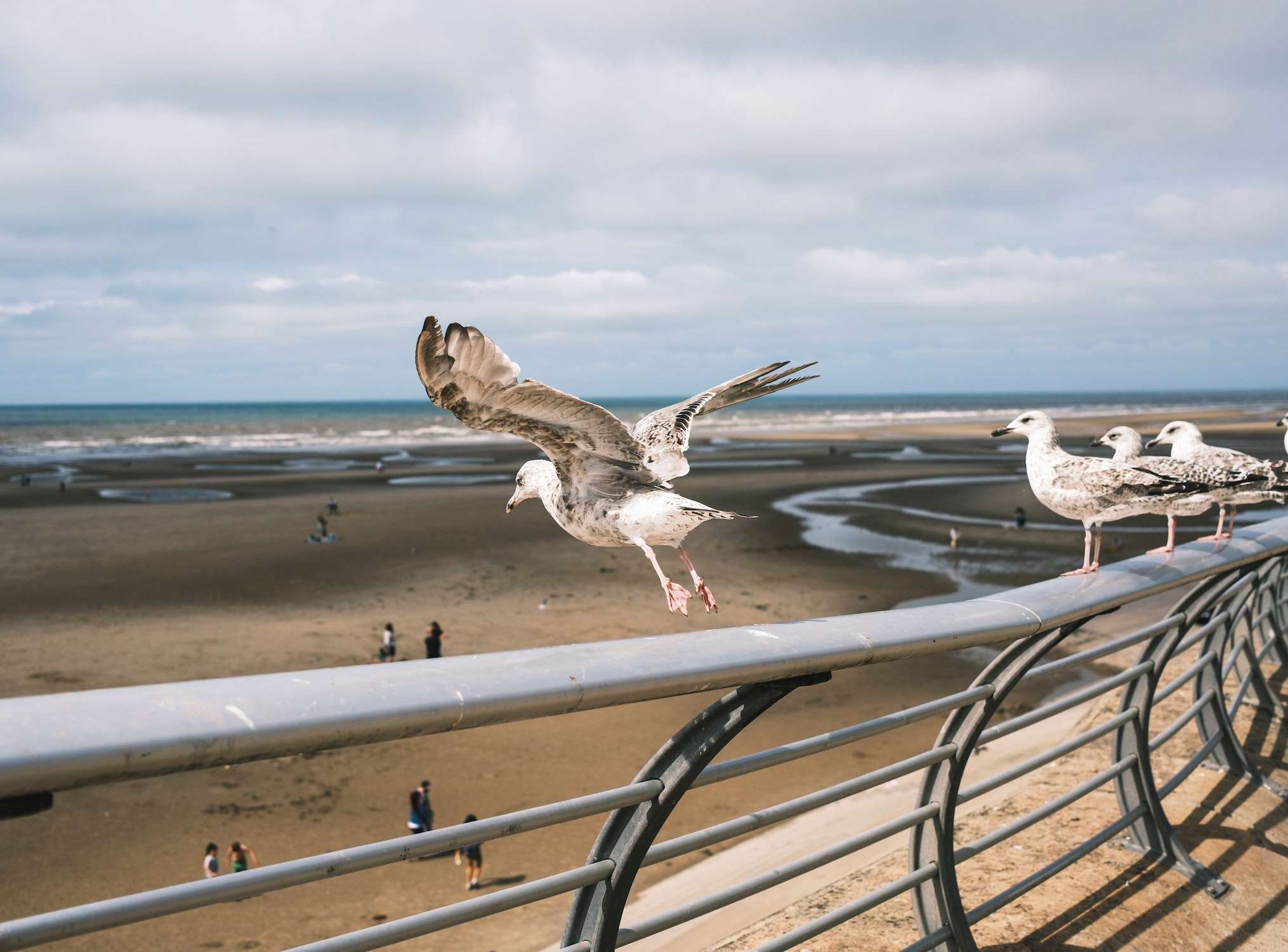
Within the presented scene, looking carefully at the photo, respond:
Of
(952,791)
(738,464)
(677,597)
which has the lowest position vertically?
(738,464)

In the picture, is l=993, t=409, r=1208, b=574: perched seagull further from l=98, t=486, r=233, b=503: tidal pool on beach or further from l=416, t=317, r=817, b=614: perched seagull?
l=98, t=486, r=233, b=503: tidal pool on beach

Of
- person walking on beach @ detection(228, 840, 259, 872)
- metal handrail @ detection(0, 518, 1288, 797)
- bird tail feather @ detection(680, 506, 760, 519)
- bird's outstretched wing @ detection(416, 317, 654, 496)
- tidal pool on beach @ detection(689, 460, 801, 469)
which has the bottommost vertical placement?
person walking on beach @ detection(228, 840, 259, 872)

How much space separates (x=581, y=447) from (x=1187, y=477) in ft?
10.3

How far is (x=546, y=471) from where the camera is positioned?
151 inches

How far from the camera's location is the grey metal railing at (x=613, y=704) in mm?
1126

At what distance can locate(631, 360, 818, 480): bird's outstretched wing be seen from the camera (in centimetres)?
378

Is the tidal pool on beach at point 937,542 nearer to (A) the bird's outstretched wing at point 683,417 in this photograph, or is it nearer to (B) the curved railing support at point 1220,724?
(B) the curved railing support at point 1220,724

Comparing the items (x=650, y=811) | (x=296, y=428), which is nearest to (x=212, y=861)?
(x=650, y=811)

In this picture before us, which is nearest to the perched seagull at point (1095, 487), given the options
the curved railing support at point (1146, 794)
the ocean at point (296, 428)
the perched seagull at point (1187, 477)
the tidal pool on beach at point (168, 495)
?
the perched seagull at point (1187, 477)

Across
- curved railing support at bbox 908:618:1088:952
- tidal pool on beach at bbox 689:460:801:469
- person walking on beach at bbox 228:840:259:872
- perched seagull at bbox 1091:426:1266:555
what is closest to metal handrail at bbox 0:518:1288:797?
curved railing support at bbox 908:618:1088:952

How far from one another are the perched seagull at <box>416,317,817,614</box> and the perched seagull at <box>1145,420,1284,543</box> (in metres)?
2.72

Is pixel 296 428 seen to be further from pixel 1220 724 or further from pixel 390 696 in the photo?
pixel 390 696

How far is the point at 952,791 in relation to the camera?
2.54 m

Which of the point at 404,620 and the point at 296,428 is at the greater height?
the point at 296,428
